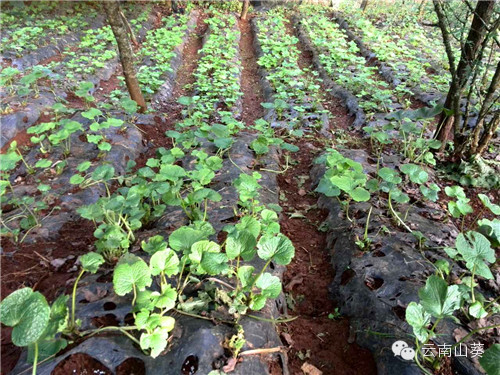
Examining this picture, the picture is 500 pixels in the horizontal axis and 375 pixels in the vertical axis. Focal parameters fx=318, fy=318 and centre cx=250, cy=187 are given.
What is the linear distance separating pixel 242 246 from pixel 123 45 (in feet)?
13.5

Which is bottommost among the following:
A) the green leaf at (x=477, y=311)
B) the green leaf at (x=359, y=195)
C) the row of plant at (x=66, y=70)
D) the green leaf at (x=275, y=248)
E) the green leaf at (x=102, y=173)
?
the row of plant at (x=66, y=70)

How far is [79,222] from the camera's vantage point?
10.7 ft

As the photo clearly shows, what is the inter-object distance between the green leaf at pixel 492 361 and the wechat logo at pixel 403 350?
498 millimetres

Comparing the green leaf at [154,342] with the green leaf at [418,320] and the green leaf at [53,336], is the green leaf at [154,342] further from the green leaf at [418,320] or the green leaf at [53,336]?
the green leaf at [418,320]

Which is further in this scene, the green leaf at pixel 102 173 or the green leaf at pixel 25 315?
the green leaf at pixel 102 173

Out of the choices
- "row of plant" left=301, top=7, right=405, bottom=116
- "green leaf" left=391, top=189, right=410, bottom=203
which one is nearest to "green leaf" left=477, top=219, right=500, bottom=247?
"green leaf" left=391, top=189, right=410, bottom=203

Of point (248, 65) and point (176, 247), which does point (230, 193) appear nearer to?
point (176, 247)

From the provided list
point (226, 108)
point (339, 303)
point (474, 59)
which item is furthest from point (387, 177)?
point (226, 108)

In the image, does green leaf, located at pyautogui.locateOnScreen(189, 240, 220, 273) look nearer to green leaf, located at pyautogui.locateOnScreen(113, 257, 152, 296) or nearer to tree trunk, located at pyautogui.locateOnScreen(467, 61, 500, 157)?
green leaf, located at pyautogui.locateOnScreen(113, 257, 152, 296)

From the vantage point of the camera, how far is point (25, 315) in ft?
4.75

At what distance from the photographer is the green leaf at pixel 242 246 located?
190cm

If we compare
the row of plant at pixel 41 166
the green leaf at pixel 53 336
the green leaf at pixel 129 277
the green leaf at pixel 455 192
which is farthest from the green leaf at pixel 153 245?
the green leaf at pixel 455 192

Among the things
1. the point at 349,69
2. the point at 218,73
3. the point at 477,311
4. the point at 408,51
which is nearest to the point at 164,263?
the point at 477,311

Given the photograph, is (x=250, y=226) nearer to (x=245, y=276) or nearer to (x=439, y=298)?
(x=245, y=276)
